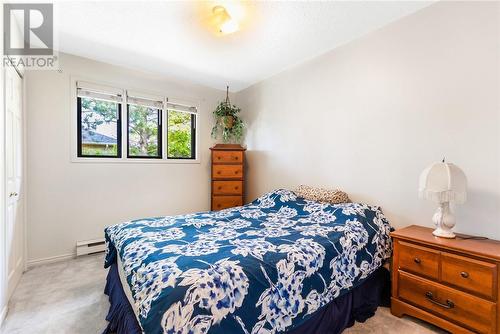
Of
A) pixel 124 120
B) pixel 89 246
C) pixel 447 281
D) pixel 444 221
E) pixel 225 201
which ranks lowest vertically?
pixel 89 246

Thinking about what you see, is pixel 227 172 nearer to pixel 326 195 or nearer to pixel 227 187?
pixel 227 187

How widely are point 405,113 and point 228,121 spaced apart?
2.50 metres

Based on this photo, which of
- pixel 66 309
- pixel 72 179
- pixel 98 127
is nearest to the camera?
pixel 66 309

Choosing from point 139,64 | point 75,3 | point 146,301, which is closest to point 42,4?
point 75,3

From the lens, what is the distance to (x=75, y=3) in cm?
198

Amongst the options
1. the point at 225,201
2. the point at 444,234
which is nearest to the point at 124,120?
the point at 225,201

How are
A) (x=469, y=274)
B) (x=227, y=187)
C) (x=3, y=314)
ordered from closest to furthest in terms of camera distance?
(x=469, y=274) < (x=3, y=314) < (x=227, y=187)

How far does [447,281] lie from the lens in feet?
5.14

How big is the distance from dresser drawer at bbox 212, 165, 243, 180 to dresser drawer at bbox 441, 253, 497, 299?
262cm

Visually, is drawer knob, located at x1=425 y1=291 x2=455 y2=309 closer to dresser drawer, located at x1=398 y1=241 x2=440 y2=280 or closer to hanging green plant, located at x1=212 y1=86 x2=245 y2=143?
dresser drawer, located at x1=398 y1=241 x2=440 y2=280

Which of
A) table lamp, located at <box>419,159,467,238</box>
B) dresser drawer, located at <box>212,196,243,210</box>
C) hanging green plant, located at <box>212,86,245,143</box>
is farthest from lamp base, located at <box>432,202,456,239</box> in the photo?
hanging green plant, located at <box>212,86,245,143</box>

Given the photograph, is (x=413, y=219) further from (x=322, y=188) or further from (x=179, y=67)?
(x=179, y=67)

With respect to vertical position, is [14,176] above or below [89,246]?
above

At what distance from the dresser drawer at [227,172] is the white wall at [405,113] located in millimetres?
765
